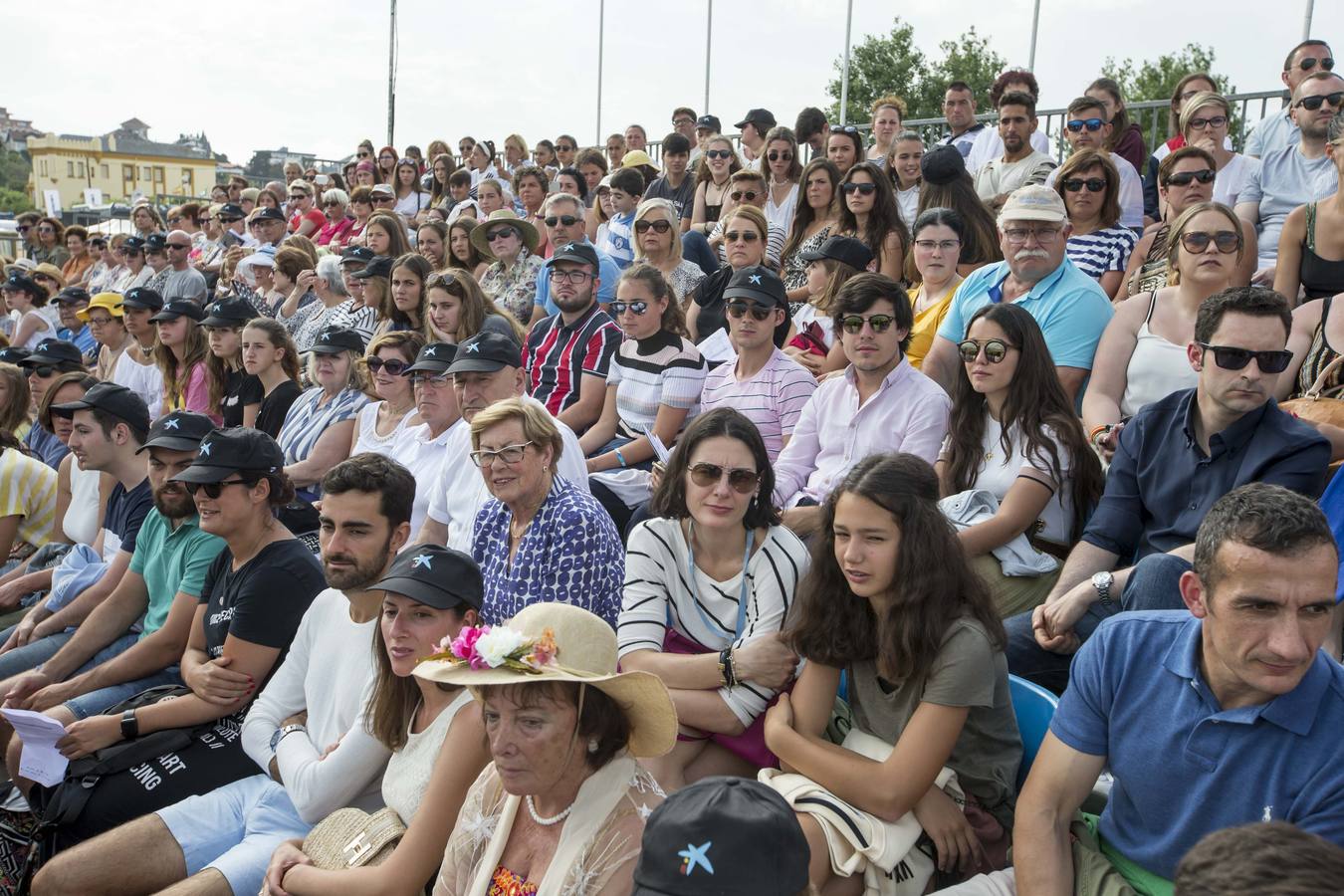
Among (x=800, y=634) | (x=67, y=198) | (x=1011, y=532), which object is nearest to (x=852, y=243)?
(x=1011, y=532)

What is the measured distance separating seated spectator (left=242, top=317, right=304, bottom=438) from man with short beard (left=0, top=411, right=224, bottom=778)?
6.59ft

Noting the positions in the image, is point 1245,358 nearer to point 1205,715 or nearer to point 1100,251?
point 1205,715

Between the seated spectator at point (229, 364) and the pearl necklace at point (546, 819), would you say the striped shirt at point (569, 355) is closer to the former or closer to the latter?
the seated spectator at point (229, 364)

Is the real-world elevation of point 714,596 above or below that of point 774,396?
below

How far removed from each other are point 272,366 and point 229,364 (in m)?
0.76

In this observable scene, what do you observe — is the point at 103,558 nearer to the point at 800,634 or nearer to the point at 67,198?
the point at 800,634

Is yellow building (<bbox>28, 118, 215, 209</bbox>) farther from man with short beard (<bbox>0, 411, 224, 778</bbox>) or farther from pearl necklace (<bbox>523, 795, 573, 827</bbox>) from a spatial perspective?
pearl necklace (<bbox>523, 795, 573, 827</bbox>)

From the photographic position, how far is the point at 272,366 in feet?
23.6

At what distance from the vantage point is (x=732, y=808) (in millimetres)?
1716

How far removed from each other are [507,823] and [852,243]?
3980 millimetres

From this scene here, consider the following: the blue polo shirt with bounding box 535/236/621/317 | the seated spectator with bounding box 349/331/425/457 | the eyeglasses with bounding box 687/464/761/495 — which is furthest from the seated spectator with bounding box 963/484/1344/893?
the blue polo shirt with bounding box 535/236/621/317

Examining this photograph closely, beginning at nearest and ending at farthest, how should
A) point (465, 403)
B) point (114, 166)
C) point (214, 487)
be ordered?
point (214, 487) → point (465, 403) → point (114, 166)

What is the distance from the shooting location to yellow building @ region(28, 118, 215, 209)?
64.5 m

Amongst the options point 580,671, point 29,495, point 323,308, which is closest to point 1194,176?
point 580,671
